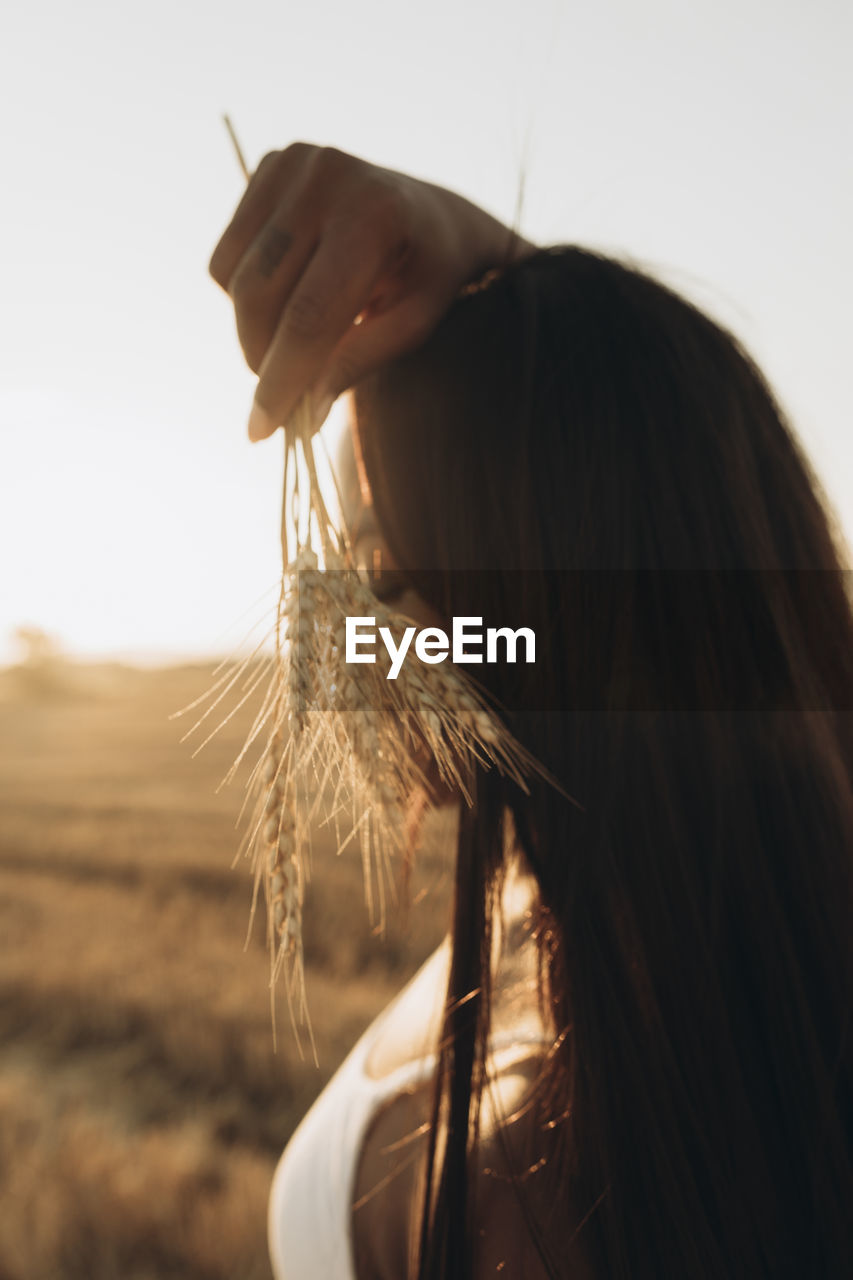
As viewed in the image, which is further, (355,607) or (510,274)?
(510,274)

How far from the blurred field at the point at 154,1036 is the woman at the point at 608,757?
0.35 m

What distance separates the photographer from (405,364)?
109cm

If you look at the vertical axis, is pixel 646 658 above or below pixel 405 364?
below

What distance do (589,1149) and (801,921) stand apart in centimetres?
40

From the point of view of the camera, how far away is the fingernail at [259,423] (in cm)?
91

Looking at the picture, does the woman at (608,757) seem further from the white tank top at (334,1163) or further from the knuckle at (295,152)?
the white tank top at (334,1163)

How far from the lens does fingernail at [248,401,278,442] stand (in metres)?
0.91

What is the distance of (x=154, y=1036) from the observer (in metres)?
3.98

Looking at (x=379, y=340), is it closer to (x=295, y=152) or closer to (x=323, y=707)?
(x=295, y=152)

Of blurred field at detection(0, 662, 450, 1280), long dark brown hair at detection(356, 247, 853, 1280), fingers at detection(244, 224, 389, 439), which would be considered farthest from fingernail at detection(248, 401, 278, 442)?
blurred field at detection(0, 662, 450, 1280)

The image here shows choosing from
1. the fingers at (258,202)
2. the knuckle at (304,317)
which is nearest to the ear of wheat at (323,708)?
the knuckle at (304,317)

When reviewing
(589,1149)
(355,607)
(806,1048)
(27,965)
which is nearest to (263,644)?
(355,607)

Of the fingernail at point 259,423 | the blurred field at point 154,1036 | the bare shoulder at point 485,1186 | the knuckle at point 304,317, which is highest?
the knuckle at point 304,317

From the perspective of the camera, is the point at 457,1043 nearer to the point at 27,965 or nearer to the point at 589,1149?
the point at 589,1149
